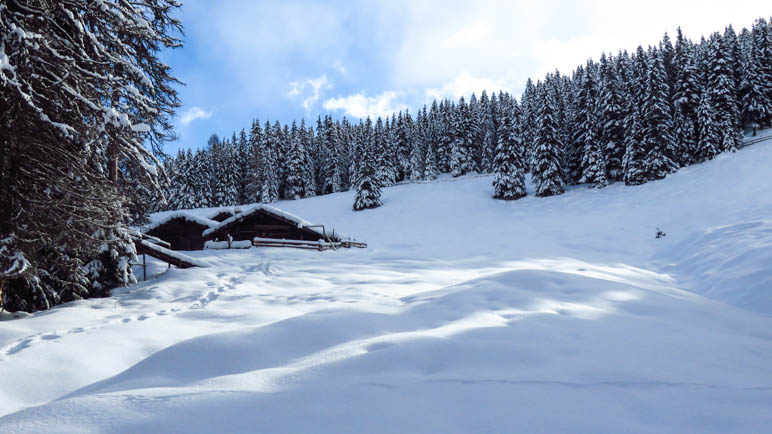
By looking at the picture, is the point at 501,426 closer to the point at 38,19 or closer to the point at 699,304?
the point at 699,304

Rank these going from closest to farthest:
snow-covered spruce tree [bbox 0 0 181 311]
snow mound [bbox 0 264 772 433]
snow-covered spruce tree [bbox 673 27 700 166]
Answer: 1. snow mound [bbox 0 264 772 433]
2. snow-covered spruce tree [bbox 0 0 181 311]
3. snow-covered spruce tree [bbox 673 27 700 166]

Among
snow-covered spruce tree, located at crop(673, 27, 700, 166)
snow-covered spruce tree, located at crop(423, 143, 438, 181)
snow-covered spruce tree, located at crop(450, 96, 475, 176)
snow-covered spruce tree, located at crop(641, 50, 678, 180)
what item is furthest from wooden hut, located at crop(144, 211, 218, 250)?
snow-covered spruce tree, located at crop(450, 96, 475, 176)

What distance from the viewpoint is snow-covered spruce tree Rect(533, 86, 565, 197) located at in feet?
132

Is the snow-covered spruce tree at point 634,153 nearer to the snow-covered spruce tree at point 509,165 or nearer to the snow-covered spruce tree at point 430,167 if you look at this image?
the snow-covered spruce tree at point 509,165

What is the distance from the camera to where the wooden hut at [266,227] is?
2398 cm

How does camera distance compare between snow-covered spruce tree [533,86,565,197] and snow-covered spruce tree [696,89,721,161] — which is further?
snow-covered spruce tree [533,86,565,197]

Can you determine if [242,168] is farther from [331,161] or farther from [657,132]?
[657,132]

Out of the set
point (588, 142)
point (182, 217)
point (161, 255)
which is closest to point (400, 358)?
point (161, 255)

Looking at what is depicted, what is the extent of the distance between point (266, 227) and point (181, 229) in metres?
7.16

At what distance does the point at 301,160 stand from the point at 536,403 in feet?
208

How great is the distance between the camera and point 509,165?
139 ft

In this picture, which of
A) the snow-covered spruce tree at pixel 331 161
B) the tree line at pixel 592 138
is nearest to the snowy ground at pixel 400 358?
the tree line at pixel 592 138

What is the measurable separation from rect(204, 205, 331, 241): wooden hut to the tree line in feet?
35.9

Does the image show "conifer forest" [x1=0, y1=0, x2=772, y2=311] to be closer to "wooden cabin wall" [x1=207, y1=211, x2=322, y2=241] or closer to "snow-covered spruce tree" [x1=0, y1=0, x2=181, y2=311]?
"snow-covered spruce tree" [x1=0, y1=0, x2=181, y2=311]
